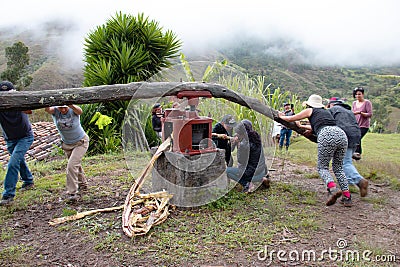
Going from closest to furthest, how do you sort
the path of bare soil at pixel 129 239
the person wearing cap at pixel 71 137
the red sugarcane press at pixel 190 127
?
the path of bare soil at pixel 129 239 → the red sugarcane press at pixel 190 127 → the person wearing cap at pixel 71 137

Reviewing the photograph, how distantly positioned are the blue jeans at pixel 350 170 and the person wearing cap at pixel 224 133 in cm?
170

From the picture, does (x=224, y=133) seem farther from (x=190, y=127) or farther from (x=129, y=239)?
(x=129, y=239)

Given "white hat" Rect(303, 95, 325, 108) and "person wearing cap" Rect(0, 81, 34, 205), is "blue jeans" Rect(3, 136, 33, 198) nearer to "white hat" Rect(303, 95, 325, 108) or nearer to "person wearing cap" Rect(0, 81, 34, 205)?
"person wearing cap" Rect(0, 81, 34, 205)

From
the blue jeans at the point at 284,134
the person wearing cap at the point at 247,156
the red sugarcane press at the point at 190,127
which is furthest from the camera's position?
the blue jeans at the point at 284,134

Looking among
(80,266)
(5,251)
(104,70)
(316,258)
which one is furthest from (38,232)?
(104,70)

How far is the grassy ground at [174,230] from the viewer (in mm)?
3352

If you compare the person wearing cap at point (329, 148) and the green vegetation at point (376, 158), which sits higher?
the person wearing cap at point (329, 148)

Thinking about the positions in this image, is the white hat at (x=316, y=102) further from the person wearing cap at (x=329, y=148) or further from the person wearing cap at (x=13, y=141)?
the person wearing cap at (x=13, y=141)

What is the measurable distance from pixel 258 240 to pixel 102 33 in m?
8.44

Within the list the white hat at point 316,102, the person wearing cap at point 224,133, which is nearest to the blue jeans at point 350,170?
the white hat at point 316,102

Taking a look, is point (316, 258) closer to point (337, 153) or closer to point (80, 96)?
point (337, 153)

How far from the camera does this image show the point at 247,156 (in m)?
5.24

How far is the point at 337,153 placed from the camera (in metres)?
4.71

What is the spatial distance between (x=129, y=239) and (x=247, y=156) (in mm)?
2257
